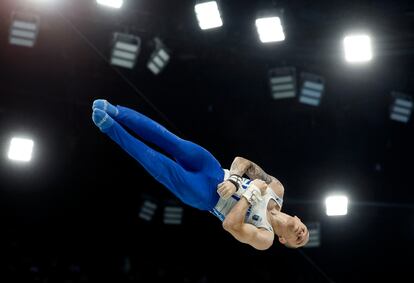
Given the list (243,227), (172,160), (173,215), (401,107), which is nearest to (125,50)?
(173,215)

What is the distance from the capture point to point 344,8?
687 cm

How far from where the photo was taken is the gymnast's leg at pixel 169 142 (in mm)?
3934

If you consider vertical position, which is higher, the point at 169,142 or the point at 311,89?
the point at 311,89

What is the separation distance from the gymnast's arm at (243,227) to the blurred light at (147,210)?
5993mm

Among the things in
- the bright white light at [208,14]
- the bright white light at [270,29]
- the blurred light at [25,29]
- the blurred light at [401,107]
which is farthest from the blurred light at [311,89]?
the blurred light at [25,29]

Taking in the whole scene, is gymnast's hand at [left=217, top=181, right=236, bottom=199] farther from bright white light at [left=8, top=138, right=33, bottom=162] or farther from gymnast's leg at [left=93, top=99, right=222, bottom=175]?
bright white light at [left=8, top=138, right=33, bottom=162]

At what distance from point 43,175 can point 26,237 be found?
43.6 inches

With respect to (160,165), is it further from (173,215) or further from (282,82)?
(173,215)

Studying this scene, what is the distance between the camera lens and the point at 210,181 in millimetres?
→ 4016

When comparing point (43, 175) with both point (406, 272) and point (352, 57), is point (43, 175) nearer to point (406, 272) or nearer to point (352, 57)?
point (352, 57)

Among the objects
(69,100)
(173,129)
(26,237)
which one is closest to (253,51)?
(173,129)

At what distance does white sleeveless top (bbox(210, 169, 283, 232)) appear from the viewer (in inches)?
150

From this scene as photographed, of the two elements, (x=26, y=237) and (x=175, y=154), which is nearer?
(x=175, y=154)

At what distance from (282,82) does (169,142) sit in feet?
13.7
